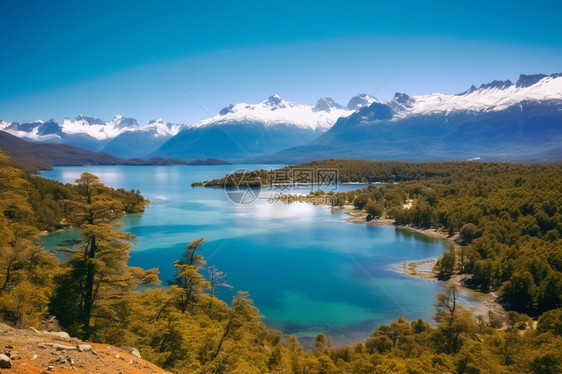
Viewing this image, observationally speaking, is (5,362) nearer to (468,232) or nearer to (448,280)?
(448,280)

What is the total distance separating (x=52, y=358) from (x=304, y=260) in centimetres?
3118

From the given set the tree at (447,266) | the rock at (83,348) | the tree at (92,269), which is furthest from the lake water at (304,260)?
the rock at (83,348)

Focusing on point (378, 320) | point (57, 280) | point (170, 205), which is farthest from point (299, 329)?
point (170, 205)

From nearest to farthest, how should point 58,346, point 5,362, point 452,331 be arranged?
point 5,362 < point 58,346 < point 452,331

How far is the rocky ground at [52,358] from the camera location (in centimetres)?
683

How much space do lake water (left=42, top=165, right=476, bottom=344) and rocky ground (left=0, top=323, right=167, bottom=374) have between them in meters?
9.27

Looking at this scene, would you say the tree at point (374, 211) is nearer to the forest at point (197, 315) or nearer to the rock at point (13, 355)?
the forest at point (197, 315)

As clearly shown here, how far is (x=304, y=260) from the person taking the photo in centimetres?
3741

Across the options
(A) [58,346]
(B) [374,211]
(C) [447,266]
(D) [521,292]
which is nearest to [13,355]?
(A) [58,346]

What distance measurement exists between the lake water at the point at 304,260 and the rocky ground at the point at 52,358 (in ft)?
30.4

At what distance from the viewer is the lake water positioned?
81.1 feet

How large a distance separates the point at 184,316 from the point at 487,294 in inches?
993

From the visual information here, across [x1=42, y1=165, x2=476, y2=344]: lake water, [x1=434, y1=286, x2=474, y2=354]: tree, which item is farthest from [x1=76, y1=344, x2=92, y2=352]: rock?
[x1=434, y1=286, x2=474, y2=354]: tree

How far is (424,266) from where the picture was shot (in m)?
35.2
